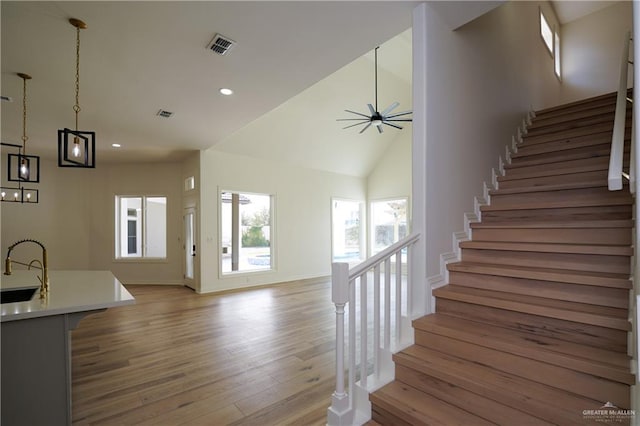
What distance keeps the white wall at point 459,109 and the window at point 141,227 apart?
22.0ft

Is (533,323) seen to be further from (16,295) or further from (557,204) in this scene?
(16,295)

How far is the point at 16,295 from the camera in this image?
→ 255 centimetres

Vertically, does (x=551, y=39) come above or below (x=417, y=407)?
above

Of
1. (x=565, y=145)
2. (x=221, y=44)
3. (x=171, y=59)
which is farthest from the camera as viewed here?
(x=565, y=145)

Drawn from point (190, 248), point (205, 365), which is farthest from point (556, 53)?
point (190, 248)

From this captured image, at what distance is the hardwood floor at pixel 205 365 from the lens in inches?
87.0

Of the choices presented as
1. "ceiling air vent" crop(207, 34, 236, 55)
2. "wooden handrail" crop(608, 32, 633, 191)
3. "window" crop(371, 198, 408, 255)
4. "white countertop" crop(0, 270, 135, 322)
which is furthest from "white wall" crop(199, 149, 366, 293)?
"wooden handrail" crop(608, 32, 633, 191)

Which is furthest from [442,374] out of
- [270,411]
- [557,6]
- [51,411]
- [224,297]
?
[557,6]

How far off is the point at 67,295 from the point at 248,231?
5.25m

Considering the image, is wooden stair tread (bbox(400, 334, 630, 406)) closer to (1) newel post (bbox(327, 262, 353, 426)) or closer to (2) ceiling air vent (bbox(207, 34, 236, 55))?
(1) newel post (bbox(327, 262, 353, 426))

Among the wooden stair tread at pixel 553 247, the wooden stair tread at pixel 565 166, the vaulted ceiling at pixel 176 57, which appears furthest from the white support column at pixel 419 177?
the wooden stair tread at pixel 565 166

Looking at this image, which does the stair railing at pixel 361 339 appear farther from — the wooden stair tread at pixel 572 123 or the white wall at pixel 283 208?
the white wall at pixel 283 208

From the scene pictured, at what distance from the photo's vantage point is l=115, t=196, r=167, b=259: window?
7352 millimetres

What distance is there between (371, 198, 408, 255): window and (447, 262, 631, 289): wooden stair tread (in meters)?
5.89
